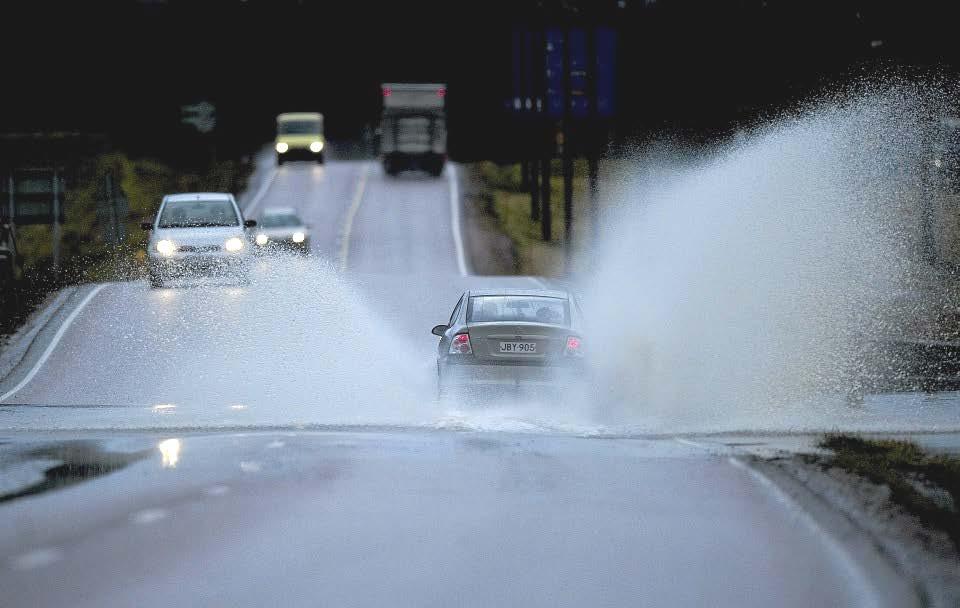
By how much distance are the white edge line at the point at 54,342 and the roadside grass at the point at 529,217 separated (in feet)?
48.2

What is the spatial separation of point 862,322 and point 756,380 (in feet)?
30.4

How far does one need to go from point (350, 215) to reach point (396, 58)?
54.3 metres

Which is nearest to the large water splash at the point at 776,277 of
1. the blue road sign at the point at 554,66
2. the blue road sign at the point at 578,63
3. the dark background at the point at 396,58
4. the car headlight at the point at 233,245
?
the dark background at the point at 396,58

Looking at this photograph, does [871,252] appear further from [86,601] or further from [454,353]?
[86,601]

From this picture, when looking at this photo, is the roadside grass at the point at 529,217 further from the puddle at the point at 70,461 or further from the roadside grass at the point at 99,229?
the puddle at the point at 70,461

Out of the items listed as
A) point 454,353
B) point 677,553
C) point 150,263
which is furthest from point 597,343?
point 150,263

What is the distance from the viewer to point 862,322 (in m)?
28.9

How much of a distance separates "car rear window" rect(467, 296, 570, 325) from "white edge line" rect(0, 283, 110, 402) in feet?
23.4

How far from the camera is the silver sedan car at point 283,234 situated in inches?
1677

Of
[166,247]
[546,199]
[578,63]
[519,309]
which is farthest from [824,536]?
[578,63]

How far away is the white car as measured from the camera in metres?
29.3

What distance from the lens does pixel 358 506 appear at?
10.4m

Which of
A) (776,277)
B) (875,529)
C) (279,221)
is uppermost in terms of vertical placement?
(875,529)

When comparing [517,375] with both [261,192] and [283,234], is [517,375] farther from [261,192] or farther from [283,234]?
[261,192]
